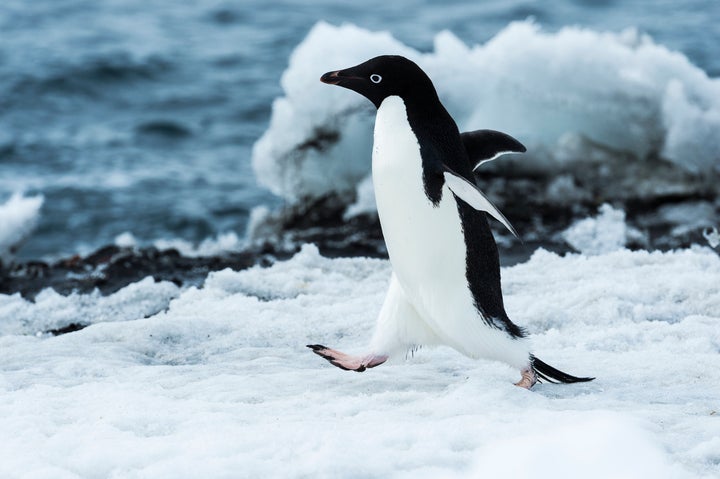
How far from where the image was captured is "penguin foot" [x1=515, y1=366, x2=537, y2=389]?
137 inches

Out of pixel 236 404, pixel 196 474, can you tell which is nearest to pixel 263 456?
pixel 196 474

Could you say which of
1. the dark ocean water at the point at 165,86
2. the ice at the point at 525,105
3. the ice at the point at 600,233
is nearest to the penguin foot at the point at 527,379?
the ice at the point at 600,233

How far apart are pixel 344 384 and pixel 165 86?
9.24 meters

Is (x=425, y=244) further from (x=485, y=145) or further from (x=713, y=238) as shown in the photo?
(x=713, y=238)

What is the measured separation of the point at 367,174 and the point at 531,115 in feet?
4.00

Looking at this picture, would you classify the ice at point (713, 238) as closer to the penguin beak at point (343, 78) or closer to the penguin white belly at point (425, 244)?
the penguin white belly at point (425, 244)

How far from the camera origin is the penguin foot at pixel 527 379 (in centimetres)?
347

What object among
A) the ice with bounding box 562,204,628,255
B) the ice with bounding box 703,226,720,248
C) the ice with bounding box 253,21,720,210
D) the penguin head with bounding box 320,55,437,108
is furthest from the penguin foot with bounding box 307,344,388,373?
the ice with bounding box 253,21,720,210

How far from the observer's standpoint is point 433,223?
3451mm

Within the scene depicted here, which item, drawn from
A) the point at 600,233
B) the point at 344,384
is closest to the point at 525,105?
the point at 600,233

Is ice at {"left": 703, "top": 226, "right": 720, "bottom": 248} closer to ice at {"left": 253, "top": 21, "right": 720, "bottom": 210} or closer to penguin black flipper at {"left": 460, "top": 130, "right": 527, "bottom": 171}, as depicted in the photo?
ice at {"left": 253, "top": 21, "right": 720, "bottom": 210}

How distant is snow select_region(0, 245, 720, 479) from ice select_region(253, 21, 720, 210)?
1.77 m

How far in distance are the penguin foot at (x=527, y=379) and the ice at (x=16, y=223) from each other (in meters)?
3.92

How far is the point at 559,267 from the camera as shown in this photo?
516 cm
